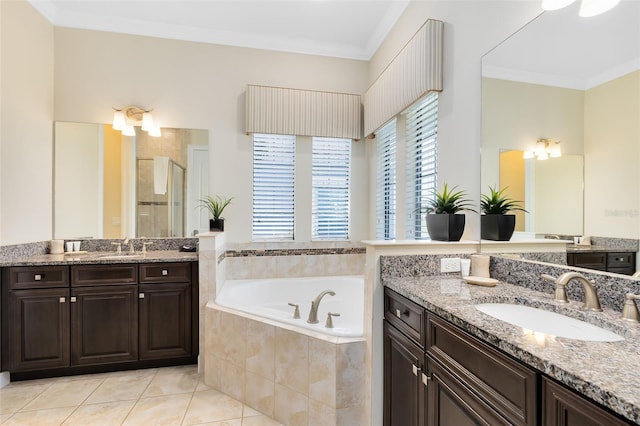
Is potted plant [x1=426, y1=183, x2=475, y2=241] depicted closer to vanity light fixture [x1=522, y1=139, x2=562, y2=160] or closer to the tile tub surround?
vanity light fixture [x1=522, y1=139, x2=562, y2=160]

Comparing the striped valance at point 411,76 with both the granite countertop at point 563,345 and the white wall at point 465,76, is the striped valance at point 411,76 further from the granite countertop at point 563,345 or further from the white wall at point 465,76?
the granite countertop at point 563,345

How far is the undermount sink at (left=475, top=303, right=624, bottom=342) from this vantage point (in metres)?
1.00

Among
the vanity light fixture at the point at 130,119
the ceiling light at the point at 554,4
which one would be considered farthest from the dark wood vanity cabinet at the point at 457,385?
the vanity light fixture at the point at 130,119

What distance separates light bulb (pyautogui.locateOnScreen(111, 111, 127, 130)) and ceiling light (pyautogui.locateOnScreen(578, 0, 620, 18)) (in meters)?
3.30

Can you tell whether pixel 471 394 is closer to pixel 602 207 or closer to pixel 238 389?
pixel 602 207

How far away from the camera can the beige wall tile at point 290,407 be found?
181 cm

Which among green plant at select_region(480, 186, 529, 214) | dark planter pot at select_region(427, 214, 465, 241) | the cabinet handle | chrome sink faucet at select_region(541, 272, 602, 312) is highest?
green plant at select_region(480, 186, 529, 214)

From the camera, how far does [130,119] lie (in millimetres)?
2998

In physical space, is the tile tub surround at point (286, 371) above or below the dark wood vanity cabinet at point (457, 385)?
below

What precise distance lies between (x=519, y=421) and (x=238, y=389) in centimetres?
179

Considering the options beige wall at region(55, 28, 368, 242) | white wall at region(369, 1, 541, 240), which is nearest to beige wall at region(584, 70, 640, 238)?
white wall at region(369, 1, 541, 240)

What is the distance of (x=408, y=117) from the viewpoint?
2.65 meters

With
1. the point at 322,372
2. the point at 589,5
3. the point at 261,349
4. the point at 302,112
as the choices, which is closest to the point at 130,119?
the point at 302,112

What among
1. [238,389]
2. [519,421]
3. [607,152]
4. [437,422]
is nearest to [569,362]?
[519,421]
